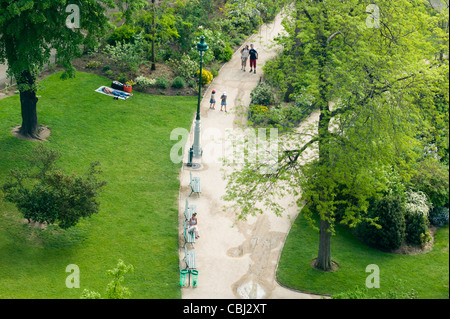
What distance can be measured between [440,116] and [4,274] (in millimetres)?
15149

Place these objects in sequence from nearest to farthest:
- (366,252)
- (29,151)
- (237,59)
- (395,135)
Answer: (395,135) < (366,252) < (29,151) < (237,59)

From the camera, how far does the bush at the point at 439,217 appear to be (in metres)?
26.5

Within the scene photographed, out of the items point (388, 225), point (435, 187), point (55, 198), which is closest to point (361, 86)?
point (388, 225)

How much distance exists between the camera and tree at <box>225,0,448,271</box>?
20000 millimetres

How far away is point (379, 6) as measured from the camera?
2108 centimetres

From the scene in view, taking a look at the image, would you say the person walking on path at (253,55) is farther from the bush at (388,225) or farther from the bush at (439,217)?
the bush at (388,225)

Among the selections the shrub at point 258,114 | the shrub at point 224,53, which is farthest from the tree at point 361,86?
the shrub at point 224,53

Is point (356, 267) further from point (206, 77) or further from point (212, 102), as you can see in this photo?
point (206, 77)

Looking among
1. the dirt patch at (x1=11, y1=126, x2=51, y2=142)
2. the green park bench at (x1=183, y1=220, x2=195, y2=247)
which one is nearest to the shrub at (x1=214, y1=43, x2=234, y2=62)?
the dirt patch at (x1=11, y1=126, x2=51, y2=142)

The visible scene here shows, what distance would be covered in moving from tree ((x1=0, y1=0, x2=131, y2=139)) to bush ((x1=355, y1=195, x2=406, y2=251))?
13.9 meters

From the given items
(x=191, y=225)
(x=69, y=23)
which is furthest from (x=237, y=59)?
(x=191, y=225)

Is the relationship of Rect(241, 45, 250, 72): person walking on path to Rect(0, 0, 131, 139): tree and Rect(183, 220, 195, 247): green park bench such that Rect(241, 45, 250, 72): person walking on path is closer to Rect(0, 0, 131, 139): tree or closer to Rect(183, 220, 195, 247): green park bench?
Rect(0, 0, 131, 139): tree

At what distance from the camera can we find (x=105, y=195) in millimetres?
26719

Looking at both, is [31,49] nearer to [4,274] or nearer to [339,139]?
[4,274]
